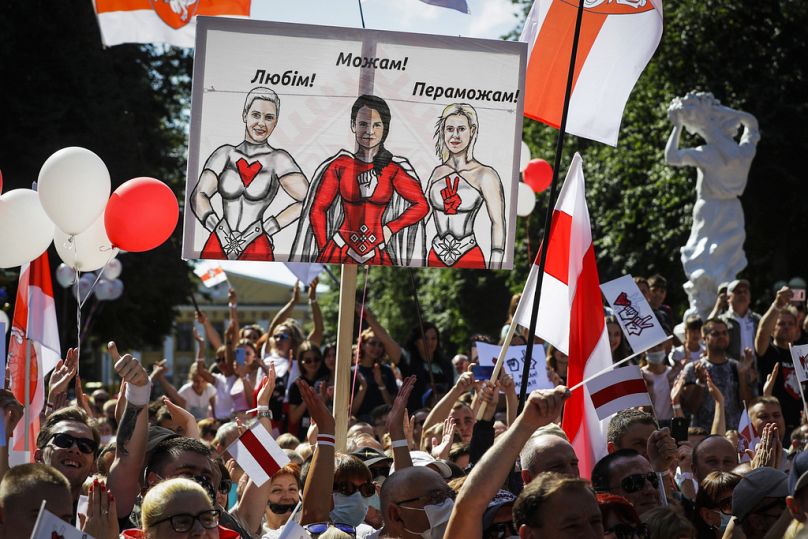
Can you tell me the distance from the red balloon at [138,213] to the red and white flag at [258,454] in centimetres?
268

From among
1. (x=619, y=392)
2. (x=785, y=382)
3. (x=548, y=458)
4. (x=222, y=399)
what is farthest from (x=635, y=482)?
(x=222, y=399)

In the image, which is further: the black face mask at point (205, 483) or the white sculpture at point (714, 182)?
the white sculpture at point (714, 182)

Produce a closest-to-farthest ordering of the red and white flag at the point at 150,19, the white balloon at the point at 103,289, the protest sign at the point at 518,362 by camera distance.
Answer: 1. the protest sign at the point at 518,362
2. the red and white flag at the point at 150,19
3. the white balloon at the point at 103,289

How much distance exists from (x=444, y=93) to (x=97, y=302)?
20.7 meters

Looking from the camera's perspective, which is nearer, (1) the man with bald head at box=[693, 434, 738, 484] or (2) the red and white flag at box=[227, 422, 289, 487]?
(2) the red and white flag at box=[227, 422, 289, 487]

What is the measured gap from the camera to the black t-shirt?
31.9 ft

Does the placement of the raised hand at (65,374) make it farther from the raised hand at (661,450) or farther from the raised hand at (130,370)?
the raised hand at (661,450)

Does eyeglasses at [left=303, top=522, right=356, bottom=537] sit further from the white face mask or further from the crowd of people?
the white face mask

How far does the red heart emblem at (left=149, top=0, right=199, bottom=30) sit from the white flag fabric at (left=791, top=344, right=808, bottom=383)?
4736mm

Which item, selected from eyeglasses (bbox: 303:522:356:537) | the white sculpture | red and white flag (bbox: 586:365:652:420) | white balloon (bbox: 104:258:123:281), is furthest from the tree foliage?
eyeglasses (bbox: 303:522:356:537)

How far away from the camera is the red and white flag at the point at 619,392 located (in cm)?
657

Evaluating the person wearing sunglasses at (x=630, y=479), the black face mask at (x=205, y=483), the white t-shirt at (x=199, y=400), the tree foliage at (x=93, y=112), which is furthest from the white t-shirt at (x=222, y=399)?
the tree foliage at (x=93, y=112)

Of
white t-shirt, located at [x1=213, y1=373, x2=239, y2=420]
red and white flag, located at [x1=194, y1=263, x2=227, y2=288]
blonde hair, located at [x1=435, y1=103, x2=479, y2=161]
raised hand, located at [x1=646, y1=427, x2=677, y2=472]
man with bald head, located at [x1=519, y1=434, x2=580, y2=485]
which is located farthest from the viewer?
red and white flag, located at [x1=194, y1=263, x2=227, y2=288]

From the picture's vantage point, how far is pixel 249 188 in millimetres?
6824
